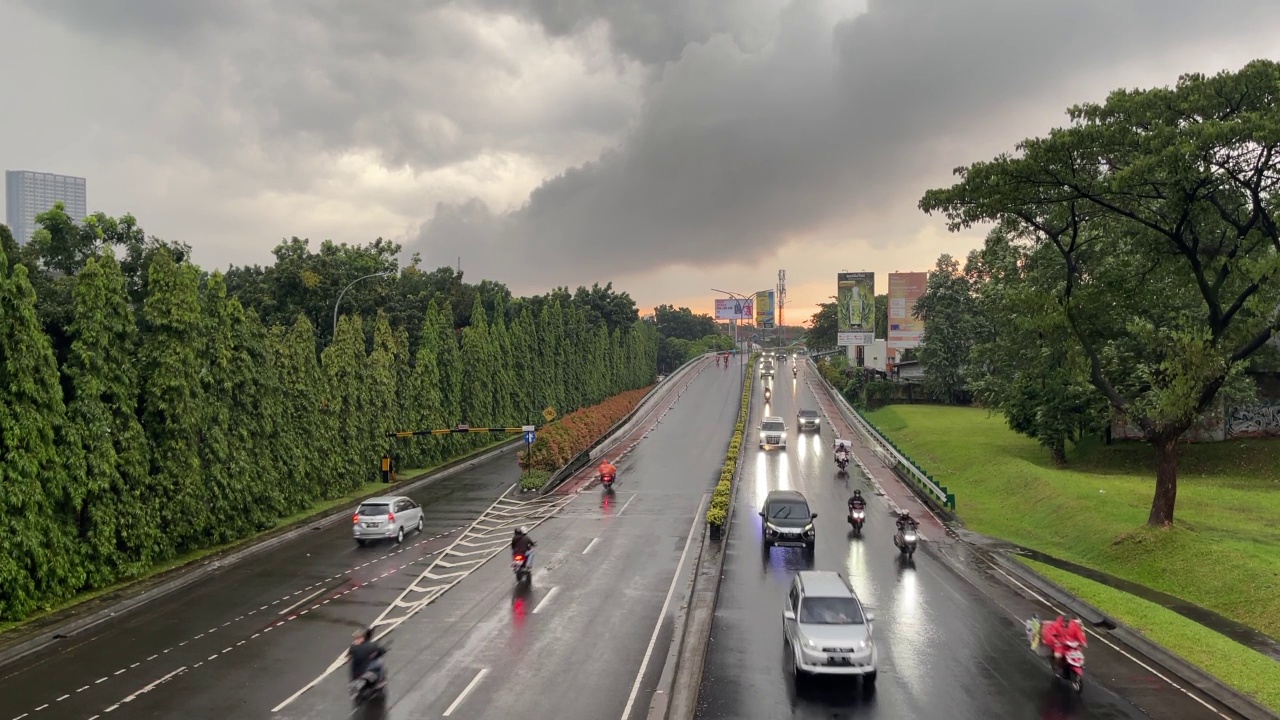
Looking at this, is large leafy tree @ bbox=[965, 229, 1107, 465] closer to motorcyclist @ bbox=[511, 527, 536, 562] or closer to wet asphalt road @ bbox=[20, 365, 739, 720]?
wet asphalt road @ bbox=[20, 365, 739, 720]

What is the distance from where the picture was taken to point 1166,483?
2661cm

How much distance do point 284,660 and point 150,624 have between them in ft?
18.8

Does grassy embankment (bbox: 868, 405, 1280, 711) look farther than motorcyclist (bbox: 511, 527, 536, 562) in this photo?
No

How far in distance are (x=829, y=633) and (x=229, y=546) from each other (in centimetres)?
2278

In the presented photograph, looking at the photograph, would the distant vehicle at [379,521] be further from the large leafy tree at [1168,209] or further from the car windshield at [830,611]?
the large leafy tree at [1168,209]

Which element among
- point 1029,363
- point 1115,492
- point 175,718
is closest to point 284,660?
point 175,718

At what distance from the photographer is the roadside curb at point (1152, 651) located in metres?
14.5

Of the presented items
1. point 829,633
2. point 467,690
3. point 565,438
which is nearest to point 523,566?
point 467,690

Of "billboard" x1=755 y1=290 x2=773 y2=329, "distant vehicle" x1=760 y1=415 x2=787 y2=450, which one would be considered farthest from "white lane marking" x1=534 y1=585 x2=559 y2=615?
"billboard" x1=755 y1=290 x2=773 y2=329

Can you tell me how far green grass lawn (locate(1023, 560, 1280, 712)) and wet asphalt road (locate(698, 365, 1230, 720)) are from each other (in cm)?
121

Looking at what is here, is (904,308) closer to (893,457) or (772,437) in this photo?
(772,437)

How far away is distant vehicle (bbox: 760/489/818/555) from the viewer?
2794cm

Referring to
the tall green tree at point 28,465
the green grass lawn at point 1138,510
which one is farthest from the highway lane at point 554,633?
the green grass lawn at point 1138,510

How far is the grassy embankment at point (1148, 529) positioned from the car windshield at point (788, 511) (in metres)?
7.53
